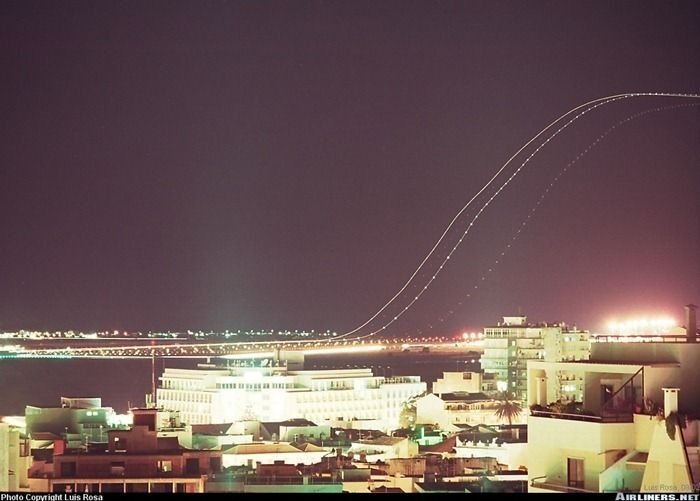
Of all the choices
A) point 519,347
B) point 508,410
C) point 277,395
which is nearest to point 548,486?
point 508,410

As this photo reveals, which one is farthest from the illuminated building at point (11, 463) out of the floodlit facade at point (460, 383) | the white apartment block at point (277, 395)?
the floodlit facade at point (460, 383)

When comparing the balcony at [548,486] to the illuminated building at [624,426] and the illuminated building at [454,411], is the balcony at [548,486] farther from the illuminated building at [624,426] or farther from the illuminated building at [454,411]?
the illuminated building at [454,411]

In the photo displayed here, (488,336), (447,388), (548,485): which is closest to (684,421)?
(548,485)

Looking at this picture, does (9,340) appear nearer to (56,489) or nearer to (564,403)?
(56,489)

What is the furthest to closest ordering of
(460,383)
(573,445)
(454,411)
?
1. (460,383)
2. (454,411)
3. (573,445)

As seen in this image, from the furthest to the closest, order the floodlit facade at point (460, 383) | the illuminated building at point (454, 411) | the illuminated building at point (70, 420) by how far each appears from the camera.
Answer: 1. the floodlit facade at point (460, 383)
2. the illuminated building at point (454, 411)
3. the illuminated building at point (70, 420)

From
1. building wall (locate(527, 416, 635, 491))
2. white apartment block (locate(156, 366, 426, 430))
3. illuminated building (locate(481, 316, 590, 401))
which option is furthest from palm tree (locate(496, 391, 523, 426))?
building wall (locate(527, 416, 635, 491))

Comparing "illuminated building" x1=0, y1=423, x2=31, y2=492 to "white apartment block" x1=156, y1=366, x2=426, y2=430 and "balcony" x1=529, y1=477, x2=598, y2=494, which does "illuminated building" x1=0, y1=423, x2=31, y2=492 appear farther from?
"white apartment block" x1=156, y1=366, x2=426, y2=430

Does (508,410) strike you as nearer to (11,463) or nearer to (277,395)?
(277,395)
